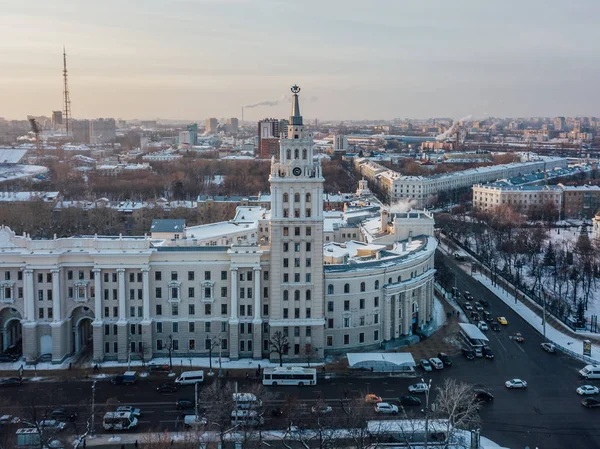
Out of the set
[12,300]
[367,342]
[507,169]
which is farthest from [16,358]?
[507,169]

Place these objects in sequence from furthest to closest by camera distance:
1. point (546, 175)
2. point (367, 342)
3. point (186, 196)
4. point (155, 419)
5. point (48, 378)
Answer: point (546, 175)
point (186, 196)
point (367, 342)
point (48, 378)
point (155, 419)

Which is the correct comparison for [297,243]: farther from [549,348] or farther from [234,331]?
[549,348]

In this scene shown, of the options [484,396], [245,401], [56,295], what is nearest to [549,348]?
[484,396]

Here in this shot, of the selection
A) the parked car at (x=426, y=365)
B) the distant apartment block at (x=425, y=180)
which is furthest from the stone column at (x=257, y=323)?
the distant apartment block at (x=425, y=180)

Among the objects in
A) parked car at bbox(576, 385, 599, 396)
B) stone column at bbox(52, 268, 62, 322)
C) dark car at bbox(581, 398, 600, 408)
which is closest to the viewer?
dark car at bbox(581, 398, 600, 408)

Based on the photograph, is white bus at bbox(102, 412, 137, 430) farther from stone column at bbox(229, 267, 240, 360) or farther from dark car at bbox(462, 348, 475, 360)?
dark car at bbox(462, 348, 475, 360)

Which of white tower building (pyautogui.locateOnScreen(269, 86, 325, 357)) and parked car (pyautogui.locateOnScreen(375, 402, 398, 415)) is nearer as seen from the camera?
parked car (pyautogui.locateOnScreen(375, 402, 398, 415))

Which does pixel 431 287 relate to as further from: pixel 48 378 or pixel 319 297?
pixel 48 378

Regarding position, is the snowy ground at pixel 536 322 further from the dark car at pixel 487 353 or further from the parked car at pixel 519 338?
the dark car at pixel 487 353

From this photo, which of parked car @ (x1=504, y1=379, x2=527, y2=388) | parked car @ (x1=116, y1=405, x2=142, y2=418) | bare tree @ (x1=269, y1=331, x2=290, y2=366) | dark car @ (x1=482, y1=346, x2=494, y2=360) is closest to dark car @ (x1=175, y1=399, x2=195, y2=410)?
parked car @ (x1=116, y1=405, x2=142, y2=418)
